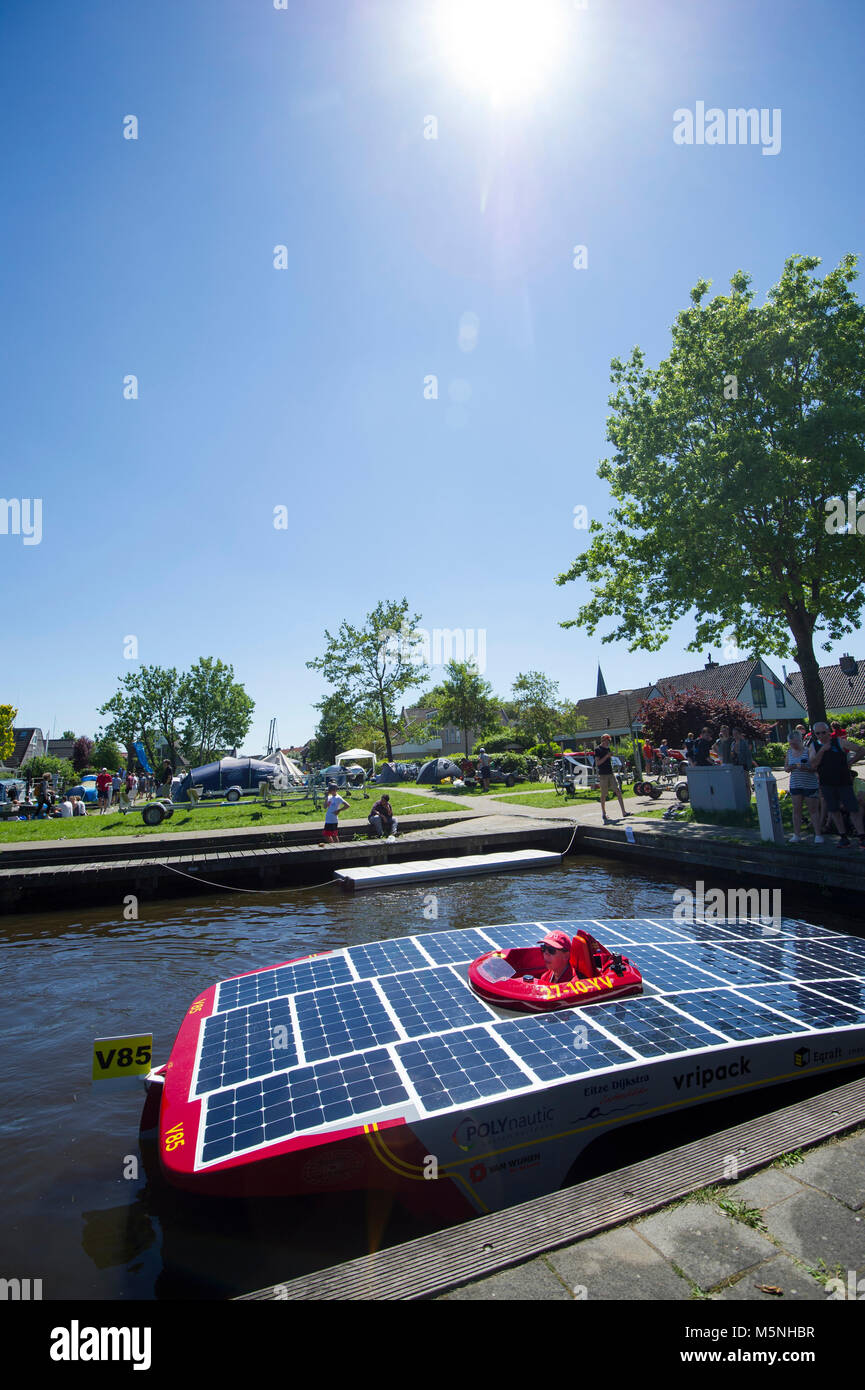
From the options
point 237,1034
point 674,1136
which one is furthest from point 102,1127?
point 674,1136

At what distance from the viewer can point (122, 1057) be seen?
600 centimetres

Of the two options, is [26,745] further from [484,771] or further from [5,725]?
[484,771]

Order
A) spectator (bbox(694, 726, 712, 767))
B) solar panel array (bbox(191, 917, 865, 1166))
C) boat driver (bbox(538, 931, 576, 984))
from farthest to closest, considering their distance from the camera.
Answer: spectator (bbox(694, 726, 712, 767))
boat driver (bbox(538, 931, 576, 984))
solar panel array (bbox(191, 917, 865, 1166))

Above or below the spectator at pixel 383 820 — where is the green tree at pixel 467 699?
above

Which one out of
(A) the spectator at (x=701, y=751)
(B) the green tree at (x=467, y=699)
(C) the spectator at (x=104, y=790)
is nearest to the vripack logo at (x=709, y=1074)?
(A) the spectator at (x=701, y=751)

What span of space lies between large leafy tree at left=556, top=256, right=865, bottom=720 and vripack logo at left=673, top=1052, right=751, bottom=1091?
15018mm

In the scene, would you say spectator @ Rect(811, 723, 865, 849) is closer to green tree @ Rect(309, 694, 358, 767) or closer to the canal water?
the canal water

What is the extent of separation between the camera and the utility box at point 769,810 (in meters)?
14.1

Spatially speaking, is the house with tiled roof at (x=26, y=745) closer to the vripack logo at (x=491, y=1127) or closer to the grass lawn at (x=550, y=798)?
the grass lawn at (x=550, y=798)

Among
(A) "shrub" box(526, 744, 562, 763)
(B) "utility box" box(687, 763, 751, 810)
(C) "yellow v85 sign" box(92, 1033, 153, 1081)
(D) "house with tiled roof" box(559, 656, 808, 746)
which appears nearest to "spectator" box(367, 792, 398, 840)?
(B) "utility box" box(687, 763, 751, 810)

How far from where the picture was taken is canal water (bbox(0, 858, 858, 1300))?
4.73 metres

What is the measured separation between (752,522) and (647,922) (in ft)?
46.5

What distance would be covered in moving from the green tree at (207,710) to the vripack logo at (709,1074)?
81631mm
